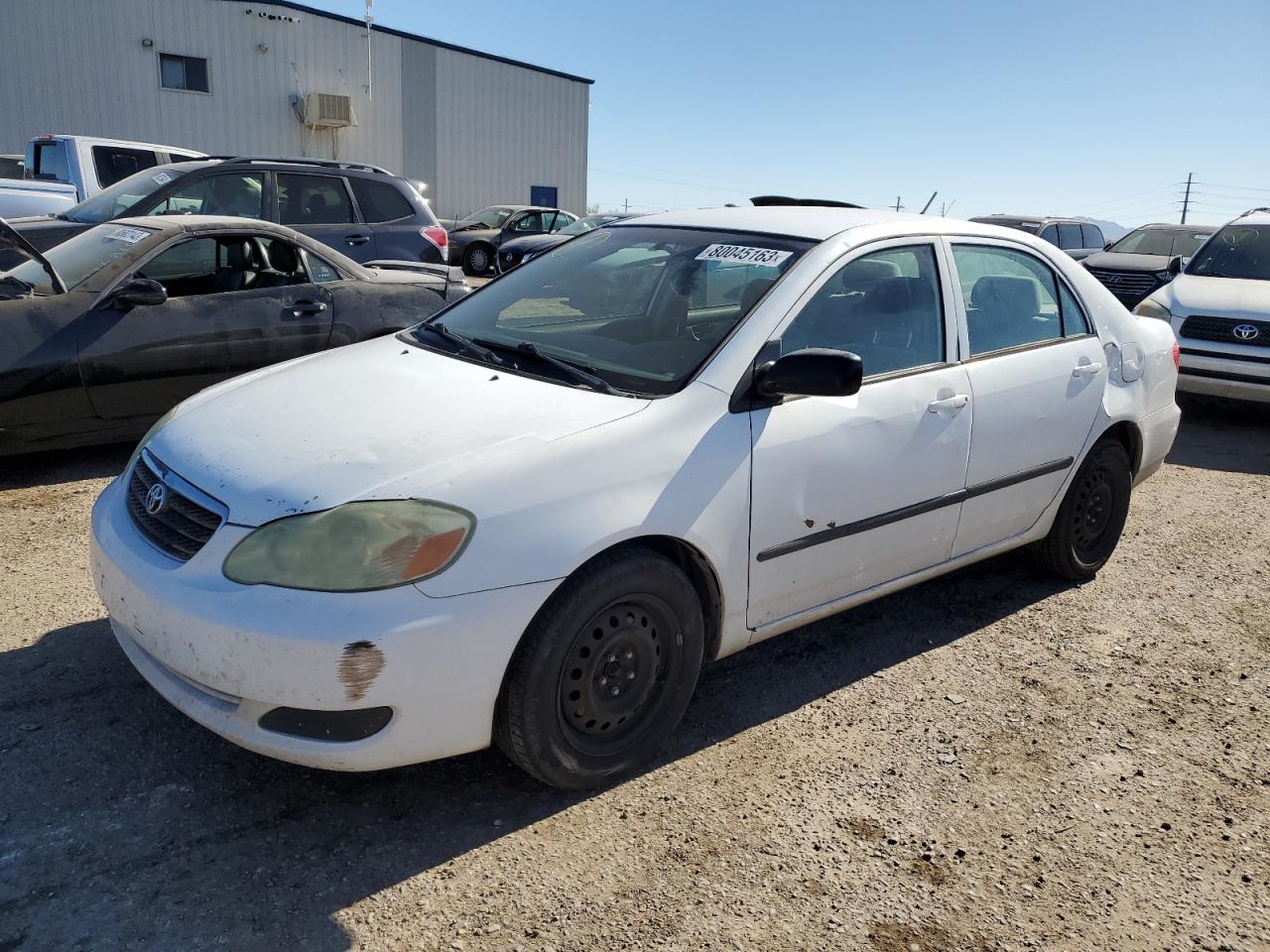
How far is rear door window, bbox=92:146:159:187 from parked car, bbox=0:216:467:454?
6862 millimetres

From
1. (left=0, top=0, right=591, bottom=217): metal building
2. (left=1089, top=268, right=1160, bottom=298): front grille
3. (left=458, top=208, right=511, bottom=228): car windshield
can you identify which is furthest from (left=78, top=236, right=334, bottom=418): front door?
(left=0, top=0, right=591, bottom=217): metal building

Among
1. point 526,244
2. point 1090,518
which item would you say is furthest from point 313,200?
point 526,244

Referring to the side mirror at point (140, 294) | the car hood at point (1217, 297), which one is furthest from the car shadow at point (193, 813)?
the car hood at point (1217, 297)

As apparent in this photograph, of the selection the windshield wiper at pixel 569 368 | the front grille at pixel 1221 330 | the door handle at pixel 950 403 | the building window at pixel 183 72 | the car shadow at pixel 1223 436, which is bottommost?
the car shadow at pixel 1223 436

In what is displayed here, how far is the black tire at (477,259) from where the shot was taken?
67.0 feet

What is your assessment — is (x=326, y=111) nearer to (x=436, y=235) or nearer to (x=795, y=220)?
(x=436, y=235)

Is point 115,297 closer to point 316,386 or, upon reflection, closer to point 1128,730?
point 316,386

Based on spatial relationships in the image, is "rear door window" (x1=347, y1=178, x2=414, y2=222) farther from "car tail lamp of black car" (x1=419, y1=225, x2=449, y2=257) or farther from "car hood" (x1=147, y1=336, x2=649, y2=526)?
"car hood" (x1=147, y1=336, x2=649, y2=526)

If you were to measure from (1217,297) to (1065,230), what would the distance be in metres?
10.1

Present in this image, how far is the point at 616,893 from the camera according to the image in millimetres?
2490

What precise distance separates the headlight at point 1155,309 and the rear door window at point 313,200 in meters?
6.97

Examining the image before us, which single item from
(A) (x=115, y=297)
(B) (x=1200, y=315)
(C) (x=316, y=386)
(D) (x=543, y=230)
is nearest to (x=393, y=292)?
(A) (x=115, y=297)

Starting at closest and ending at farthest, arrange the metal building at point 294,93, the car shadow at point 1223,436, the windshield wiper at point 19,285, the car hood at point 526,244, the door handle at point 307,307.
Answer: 1. the windshield wiper at point 19,285
2. the door handle at point 307,307
3. the car shadow at point 1223,436
4. the car hood at point 526,244
5. the metal building at point 294,93

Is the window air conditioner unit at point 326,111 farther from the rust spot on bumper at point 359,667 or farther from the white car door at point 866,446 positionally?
the rust spot on bumper at point 359,667
